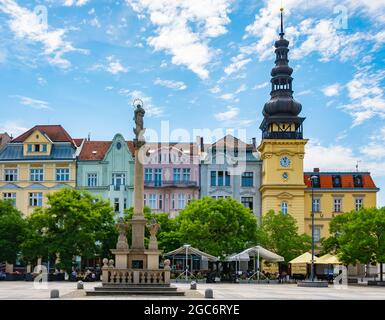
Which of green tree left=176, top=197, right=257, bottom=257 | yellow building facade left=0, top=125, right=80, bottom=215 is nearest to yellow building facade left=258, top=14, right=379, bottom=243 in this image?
green tree left=176, top=197, right=257, bottom=257

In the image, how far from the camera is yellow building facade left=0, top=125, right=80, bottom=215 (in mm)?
72312

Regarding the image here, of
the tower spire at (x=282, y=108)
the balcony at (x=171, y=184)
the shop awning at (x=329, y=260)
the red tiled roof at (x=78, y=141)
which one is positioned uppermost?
the tower spire at (x=282, y=108)

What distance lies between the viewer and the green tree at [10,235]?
5706 cm

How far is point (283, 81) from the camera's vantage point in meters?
71.9

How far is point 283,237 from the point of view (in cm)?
6375

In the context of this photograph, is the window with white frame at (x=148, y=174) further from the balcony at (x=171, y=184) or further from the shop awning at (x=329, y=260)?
the shop awning at (x=329, y=260)

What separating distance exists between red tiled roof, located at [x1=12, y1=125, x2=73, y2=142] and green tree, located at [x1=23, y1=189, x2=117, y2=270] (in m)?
18.5

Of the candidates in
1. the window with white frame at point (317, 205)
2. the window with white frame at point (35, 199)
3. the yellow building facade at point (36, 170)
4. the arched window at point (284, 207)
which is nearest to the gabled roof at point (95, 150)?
the yellow building facade at point (36, 170)

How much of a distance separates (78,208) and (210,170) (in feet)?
73.1

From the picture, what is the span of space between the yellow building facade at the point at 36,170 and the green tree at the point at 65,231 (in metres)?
16.1

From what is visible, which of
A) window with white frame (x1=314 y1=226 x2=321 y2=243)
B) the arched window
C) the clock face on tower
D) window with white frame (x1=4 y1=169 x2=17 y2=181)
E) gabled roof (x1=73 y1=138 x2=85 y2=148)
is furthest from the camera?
A: gabled roof (x1=73 y1=138 x2=85 y2=148)

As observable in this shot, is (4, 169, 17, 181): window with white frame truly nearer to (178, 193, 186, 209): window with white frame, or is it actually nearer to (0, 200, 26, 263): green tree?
(0, 200, 26, 263): green tree
